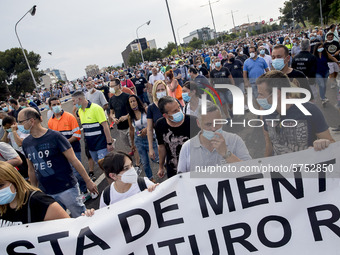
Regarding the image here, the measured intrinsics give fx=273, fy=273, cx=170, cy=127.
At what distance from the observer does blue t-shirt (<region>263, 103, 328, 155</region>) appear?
235 centimetres

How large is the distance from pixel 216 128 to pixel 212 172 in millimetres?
420

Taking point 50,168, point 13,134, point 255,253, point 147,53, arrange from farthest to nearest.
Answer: point 147,53 < point 13,134 < point 50,168 < point 255,253

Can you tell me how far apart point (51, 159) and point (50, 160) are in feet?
0.06

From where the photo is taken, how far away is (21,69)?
5572 centimetres

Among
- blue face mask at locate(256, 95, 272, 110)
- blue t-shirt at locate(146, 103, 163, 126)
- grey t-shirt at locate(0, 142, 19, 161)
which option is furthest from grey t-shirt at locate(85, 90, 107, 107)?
blue face mask at locate(256, 95, 272, 110)

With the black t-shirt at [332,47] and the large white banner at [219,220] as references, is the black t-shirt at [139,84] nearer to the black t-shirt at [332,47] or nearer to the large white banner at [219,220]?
the black t-shirt at [332,47]

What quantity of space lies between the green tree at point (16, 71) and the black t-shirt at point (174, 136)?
56.8 meters

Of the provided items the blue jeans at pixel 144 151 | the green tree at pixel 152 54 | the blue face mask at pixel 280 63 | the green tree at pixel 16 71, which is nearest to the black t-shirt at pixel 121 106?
the blue jeans at pixel 144 151

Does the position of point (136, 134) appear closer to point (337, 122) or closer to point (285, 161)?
point (285, 161)

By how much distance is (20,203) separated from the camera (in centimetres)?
237

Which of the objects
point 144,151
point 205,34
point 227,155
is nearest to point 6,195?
point 227,155

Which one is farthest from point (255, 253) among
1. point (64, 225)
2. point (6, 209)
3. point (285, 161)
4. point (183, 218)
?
point (6, 209)

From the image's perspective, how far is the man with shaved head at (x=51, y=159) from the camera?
3312mm

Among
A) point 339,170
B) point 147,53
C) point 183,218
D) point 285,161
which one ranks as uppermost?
point 147,53
